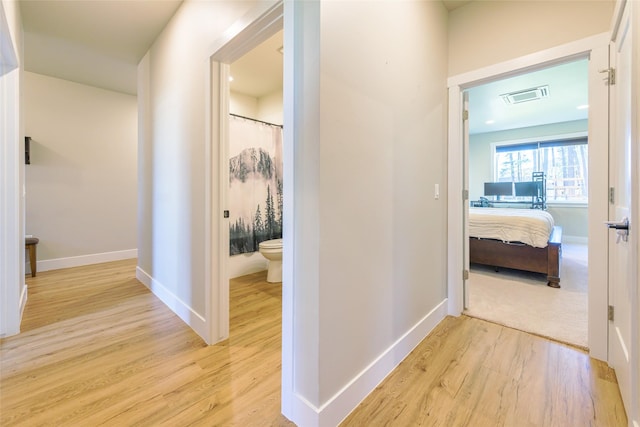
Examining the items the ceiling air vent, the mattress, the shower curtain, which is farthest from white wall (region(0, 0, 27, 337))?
the ceiling air vent

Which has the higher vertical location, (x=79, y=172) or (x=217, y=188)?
(x=79, y=172)

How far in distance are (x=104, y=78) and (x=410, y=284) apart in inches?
179

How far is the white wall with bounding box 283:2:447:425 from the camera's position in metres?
1.13

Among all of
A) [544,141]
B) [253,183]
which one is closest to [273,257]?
[253,183]

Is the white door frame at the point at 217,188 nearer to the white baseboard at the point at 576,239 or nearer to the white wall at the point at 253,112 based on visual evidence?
the white wall at the point at 253,112

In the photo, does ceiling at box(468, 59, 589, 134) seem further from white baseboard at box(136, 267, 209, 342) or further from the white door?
white baseboard at box(136, 267, 209, 342)

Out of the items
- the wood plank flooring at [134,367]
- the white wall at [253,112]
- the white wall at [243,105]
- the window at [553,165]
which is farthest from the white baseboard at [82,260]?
the window at [553,165]

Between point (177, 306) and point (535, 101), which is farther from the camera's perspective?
point (535, 101)

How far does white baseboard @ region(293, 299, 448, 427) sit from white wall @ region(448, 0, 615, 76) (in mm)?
2068

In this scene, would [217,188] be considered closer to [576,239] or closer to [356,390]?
[356,390]

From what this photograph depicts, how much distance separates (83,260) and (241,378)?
380 cm

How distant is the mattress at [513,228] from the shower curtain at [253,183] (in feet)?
8.49

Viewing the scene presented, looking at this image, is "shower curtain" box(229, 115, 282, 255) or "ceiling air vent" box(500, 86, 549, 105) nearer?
"shower curtain" box(229, 115, 282, 255)

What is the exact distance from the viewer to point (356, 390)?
1.30 meters
